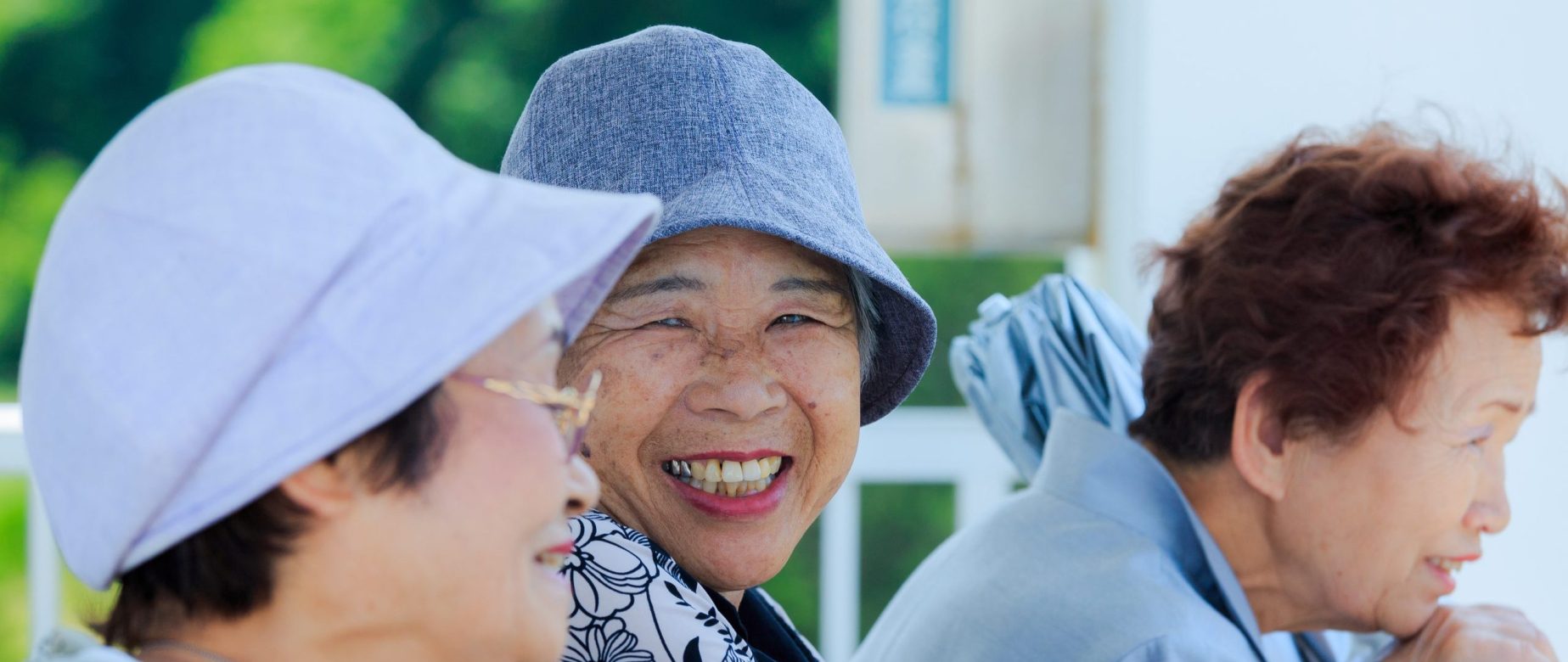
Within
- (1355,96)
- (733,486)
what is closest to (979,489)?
(1355,96)

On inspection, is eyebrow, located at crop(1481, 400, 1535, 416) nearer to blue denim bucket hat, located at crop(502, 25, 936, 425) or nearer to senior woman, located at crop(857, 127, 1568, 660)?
senior woman, located at crop(857, 127, 1568, 660)

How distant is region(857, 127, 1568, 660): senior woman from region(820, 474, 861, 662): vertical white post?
1.89m

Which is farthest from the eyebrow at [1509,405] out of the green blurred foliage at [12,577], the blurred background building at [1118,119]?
→ the green blurred foliage at [12,577]

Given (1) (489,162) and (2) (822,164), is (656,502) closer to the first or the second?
(2) (822,164)

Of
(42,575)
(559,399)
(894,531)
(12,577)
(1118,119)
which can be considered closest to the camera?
(559,399)

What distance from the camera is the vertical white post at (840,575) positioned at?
382 cm

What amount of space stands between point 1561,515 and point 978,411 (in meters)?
1.74

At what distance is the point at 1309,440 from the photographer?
69.9 inches

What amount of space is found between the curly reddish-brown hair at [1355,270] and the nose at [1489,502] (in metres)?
0.18

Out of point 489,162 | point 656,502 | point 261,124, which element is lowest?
point 489,162

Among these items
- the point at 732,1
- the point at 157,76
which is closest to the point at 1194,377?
the point at 732,1

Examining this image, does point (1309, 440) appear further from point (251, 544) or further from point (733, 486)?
point (251, 544)

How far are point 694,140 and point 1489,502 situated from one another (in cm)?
107

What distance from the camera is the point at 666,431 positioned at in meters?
1.59
